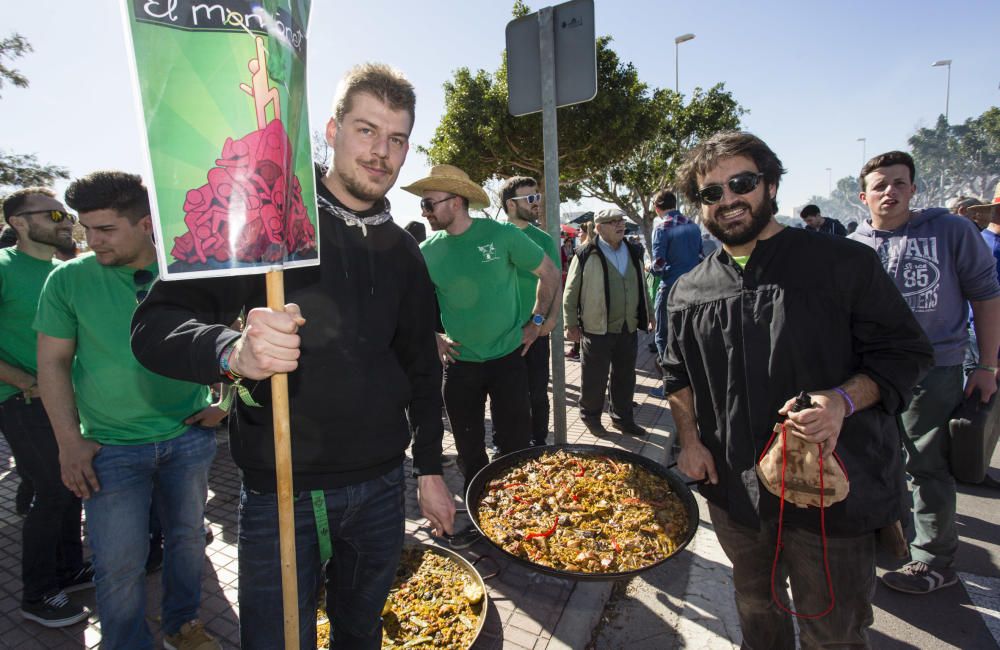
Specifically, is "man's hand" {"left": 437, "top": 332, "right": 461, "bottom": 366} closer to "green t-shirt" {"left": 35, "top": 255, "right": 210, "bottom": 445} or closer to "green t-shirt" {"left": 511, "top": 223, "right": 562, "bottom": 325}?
"green t-shirt" {"left": 511, "top": 223, "right": 562, "bottom": 325}

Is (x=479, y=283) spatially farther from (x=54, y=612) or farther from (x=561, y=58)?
(x=54, y=612)

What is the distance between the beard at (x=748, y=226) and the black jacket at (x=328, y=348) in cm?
130

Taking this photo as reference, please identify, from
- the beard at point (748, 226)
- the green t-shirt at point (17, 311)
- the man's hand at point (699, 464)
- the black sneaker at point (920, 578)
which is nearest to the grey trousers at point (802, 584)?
the man's hand at point (699, 464)

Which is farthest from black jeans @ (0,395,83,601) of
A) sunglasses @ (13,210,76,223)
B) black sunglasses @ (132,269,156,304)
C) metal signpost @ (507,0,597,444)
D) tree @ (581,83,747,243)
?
tree @ (581,83,747,243)

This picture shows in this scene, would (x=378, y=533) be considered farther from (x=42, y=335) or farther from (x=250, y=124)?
(x=42, y=335)

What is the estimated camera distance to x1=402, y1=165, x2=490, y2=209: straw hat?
3.43 m

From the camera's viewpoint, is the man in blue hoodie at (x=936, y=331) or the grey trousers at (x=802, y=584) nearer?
the grey trousers at (x=802, y=584)

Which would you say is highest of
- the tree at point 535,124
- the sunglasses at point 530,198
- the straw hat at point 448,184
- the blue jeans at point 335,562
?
the tree at point 535,124

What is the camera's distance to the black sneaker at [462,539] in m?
3.47

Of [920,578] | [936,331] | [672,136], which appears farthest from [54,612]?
[672,136]

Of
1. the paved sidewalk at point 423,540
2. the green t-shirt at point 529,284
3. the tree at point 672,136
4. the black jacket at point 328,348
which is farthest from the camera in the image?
the tree at point 672,136

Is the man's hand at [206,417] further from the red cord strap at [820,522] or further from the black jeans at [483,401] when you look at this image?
the red cord strap at [820,522]

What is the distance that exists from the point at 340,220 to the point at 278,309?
0.62 meters

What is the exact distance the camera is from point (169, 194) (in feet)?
3.61
